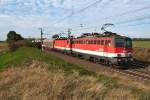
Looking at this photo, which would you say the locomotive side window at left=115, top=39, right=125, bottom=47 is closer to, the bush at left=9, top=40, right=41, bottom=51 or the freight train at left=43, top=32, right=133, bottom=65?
the freight train at left=43, top=32, right=133, bottom=65

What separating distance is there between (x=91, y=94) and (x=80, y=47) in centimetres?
2825

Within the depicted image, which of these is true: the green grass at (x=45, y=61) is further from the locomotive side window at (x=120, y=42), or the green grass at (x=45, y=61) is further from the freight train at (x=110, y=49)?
the locomotive side window at (x=120, y=42)

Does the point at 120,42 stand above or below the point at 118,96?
above

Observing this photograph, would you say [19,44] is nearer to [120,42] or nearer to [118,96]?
[120,42]

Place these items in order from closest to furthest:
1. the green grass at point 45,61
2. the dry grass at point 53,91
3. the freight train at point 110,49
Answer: the dry grass at point 53,91 < the green grass at point 45,61 < the freight train at point 110,49

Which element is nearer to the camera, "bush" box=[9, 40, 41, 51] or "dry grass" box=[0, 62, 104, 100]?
"dry grass" box=[0, 62, 104, 100]

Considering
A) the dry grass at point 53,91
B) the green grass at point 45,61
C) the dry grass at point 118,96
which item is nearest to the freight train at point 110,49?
the green grass at point 45,61

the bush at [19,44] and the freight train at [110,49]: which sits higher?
the freight train at [110,49]

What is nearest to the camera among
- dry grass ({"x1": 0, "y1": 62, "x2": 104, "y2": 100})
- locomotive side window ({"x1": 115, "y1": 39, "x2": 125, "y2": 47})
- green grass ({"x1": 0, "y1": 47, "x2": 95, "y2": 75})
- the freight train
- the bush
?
dry grass ({"x1": 0, "y1": 62, "x2": 104, "y2": 100})

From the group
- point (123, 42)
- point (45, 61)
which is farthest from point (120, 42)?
point (45, 61)

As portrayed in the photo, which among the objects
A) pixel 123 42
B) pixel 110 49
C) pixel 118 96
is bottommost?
pixel 118 96

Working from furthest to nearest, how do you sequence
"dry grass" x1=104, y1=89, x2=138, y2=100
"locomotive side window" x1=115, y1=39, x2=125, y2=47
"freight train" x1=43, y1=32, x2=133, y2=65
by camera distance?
"locomotive side window" x1=115, y1=39, x2=125, y2=47 → "freight train" x1=43, y1=32, x2=133, y2=65 → "dry grass" x1=104, y1=89, x2=138, y2=100

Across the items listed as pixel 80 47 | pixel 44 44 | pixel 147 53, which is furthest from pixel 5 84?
pixel 44 44

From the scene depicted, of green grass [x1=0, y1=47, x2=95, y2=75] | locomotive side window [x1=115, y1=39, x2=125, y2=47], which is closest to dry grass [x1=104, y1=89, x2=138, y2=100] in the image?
green grass [x1=0, y1=47, x2=95, y2=75]
